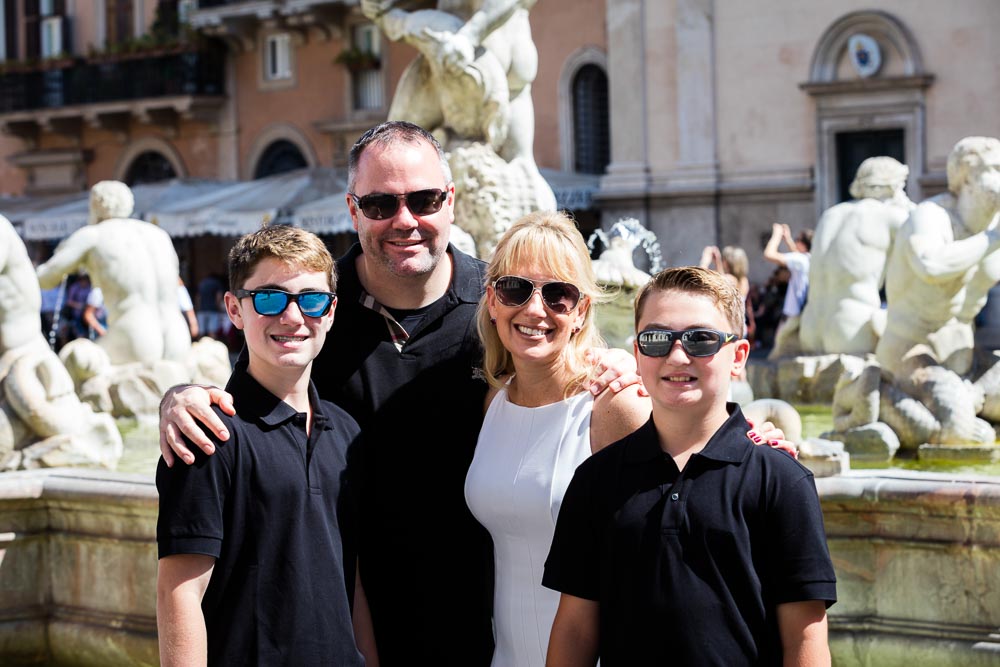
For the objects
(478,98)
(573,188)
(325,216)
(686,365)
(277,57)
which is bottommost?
(686,365)

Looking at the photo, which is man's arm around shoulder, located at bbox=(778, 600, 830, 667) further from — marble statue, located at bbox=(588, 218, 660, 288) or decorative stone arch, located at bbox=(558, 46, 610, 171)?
decorative stone arch, located at bbox=(558, 46, 610, 171)

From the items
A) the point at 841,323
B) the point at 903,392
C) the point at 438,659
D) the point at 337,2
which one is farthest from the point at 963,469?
the point at 337,2

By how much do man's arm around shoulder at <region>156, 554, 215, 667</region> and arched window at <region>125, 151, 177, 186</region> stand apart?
1164 inches

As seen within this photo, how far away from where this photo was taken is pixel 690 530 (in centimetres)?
272

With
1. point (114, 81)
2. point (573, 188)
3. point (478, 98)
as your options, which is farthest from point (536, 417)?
point (114, 81)

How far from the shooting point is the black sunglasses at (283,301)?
3.05m

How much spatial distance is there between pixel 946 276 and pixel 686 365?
18.9 ft

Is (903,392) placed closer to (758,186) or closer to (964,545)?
(964,545)

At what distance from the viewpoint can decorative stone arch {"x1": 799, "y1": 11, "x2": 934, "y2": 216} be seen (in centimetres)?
1975

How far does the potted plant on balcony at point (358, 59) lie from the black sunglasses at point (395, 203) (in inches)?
993

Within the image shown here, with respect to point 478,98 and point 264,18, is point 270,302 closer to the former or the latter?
point 478,98

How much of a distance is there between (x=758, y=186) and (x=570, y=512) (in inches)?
722

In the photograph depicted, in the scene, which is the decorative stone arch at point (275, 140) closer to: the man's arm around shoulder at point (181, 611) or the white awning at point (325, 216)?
the white awning at point (325, 216)

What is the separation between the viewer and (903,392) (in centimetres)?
785
